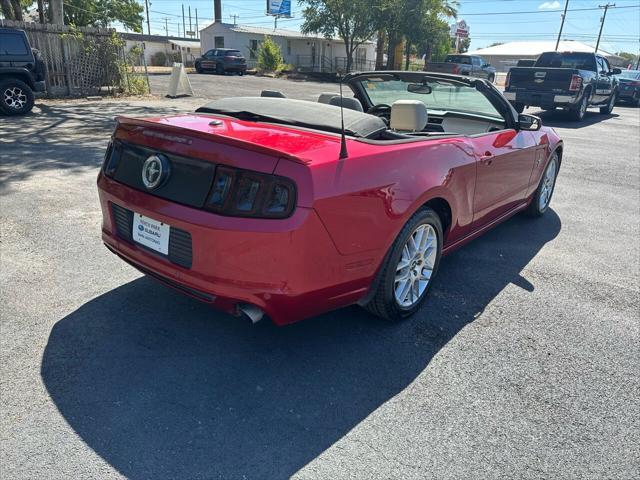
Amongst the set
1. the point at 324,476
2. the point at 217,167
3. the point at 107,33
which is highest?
the point at 107,33

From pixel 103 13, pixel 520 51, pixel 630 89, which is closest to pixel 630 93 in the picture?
pixel 630 89

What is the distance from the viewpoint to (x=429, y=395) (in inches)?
103

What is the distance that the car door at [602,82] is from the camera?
15336 millimetres

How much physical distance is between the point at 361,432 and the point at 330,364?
0.56 m

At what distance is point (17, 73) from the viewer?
1123cm

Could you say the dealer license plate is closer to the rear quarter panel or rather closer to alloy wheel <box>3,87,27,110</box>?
the rear quarter panel

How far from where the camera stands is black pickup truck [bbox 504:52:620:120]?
13.6 meters

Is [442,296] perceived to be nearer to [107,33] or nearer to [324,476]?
[324,476]

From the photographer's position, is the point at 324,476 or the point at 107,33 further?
the point at 107,33

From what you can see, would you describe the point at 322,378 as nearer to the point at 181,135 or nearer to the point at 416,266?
the point at 416,266

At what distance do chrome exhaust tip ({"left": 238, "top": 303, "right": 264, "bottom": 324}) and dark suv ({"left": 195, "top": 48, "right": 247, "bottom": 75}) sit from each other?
111ft

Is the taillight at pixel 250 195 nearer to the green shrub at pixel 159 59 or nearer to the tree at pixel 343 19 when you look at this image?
the tree at pixel 343 19

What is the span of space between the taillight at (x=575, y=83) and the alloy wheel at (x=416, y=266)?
1246cm

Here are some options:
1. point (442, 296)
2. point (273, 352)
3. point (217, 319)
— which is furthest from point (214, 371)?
point (442, 296)
